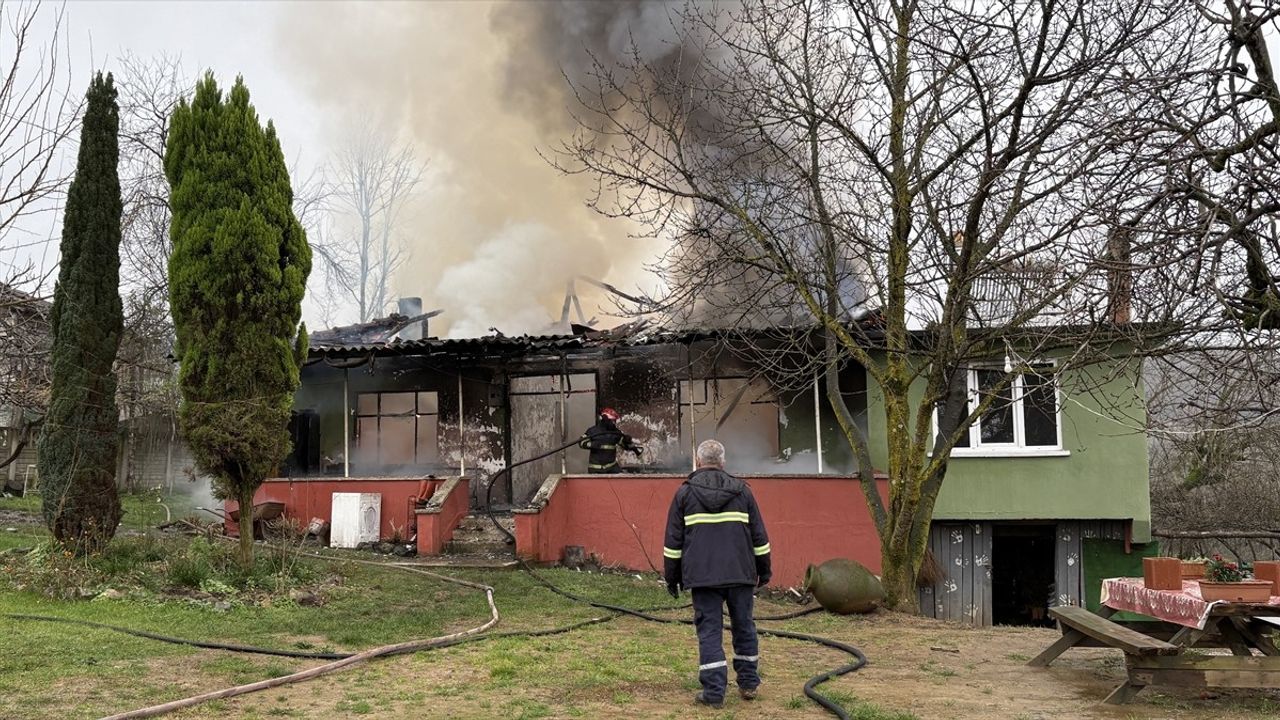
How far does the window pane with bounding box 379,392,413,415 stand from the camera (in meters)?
18.0

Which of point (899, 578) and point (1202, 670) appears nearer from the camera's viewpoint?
point (1202, 670)

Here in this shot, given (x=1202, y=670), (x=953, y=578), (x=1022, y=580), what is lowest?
(x=1022, y=580)

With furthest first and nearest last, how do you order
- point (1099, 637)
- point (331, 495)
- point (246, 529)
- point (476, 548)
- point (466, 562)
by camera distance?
point (331, 495), point (476, 548), point (466, 562), point (246, 529), point (1099, 637)

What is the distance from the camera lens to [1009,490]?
14.5 m

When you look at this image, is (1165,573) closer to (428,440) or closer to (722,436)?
(722,436)

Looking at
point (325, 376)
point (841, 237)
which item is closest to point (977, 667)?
point (841, 237)

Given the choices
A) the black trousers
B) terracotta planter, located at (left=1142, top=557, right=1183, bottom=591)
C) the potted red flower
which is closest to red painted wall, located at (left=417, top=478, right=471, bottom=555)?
the black trousers

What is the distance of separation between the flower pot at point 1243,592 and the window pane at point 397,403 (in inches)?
564

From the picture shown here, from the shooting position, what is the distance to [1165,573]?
22.3 ft

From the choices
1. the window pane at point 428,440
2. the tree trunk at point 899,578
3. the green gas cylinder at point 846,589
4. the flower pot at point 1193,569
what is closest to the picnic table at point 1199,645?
the flower pot at point 1193,569

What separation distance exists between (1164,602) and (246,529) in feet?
29.2

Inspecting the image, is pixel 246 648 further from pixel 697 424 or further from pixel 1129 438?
pixel 1129 438

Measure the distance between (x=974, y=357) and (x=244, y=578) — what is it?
823cm

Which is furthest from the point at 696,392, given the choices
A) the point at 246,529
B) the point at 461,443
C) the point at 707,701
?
the point at 707,701
